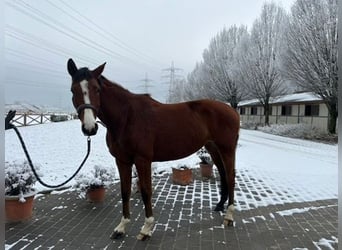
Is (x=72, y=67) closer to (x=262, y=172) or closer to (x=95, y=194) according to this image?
(x=95, y=194)

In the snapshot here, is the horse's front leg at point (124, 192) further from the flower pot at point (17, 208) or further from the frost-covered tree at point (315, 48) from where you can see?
the frost-covered tree at point (315, 48)

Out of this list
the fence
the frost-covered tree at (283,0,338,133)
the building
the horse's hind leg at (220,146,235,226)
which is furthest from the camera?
the building

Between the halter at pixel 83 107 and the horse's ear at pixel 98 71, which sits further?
the horse's ear at pixel 98 71

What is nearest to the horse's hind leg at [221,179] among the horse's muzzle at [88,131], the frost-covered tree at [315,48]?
the horse's muzzle at [88,131]

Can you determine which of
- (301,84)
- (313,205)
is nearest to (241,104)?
(301,84)

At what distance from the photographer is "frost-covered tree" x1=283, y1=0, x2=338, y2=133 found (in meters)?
14.8

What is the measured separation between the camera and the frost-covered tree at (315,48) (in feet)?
48.6

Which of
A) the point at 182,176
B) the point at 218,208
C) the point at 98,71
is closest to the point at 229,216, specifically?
the point at 218,208

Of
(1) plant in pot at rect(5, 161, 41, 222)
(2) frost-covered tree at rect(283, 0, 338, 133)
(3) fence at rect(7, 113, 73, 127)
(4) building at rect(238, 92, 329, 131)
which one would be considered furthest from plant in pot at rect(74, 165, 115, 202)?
(4) building at rect(238, 92, 329, 131)

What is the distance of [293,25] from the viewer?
55.4 ft

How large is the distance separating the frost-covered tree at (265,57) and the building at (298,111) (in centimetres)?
140

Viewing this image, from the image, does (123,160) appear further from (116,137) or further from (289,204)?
(289,204)

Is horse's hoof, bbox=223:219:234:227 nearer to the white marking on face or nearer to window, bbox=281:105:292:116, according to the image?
the white marking on face

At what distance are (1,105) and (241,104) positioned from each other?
35.1 meters
